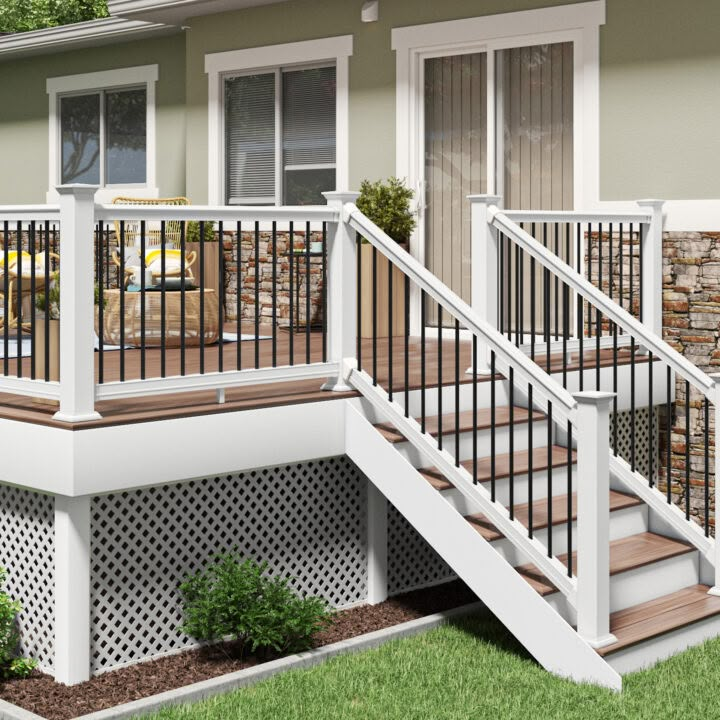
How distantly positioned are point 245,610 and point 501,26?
491cm

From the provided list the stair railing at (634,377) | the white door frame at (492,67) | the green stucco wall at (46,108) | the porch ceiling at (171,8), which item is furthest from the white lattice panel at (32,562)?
the green stucco wall at (46,108)

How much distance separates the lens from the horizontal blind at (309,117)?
10117mm

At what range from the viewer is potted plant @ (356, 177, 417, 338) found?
9328 mm

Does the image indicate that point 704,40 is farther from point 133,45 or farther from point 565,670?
point 133,45

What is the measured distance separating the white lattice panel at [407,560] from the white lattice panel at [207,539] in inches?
9.7

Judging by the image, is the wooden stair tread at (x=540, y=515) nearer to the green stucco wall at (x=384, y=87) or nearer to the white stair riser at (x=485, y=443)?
the white stair riser at (x=485, y=443)

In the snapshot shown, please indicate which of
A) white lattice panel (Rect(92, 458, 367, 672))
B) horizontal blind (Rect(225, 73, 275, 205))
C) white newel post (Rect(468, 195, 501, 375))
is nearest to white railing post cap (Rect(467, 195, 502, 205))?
white newel post (Rect(468, 195, 501, 375))

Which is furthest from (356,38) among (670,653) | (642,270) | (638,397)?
(670,653)

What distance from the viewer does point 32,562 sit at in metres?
5.70

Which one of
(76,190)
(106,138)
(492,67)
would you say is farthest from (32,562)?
(106,138)

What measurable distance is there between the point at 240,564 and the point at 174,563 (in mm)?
339

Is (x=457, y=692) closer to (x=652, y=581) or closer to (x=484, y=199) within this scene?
(x=652, y=581)

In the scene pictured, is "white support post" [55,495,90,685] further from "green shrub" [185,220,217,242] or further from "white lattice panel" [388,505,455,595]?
"green shrub" [185,220,217,242]

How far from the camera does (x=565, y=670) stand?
5.46 metres
